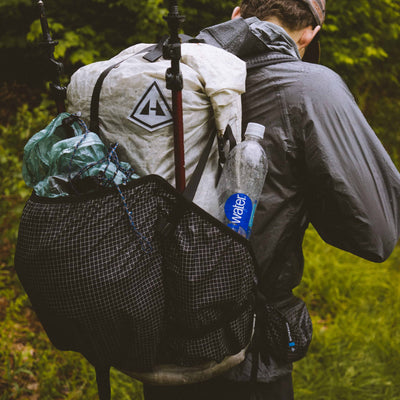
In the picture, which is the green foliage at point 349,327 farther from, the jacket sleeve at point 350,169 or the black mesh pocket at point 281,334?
the jacket sleeve at point 350,169

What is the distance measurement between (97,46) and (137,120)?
4.01 m

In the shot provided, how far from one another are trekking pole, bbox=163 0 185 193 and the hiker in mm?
342

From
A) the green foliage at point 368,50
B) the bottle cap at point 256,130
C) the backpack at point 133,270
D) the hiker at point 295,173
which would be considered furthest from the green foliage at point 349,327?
the green foliage at point 368,50

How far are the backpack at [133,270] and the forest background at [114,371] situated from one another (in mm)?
1798

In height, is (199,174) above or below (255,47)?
below

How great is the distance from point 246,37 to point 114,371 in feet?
8.02

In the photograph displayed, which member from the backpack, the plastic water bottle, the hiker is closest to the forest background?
the hiker

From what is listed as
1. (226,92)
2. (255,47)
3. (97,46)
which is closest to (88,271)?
(226,92)

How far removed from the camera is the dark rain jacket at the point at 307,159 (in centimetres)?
128

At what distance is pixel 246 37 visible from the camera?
1.36m

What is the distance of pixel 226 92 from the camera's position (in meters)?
1.11

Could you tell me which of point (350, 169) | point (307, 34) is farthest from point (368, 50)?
point (350, 169)

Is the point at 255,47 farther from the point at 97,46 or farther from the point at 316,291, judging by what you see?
the point at 97,46

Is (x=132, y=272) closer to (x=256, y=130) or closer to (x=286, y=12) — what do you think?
(x=256, y=130)
